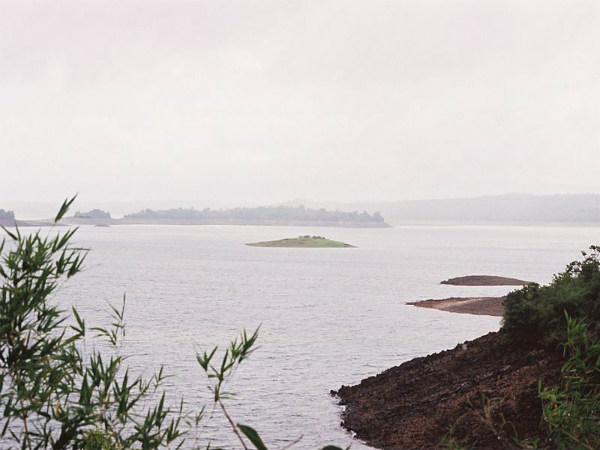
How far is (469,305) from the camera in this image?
58.0m

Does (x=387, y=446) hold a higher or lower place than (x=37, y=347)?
lower

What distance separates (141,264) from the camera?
127m

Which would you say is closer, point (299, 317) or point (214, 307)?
point (299, 317)

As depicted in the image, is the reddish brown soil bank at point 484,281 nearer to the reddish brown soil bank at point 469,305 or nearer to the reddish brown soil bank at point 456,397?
the reddish brown soil bank at point 469,305

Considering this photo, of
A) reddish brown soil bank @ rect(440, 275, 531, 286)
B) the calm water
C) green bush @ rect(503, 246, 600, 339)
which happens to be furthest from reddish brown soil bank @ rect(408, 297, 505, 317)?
green bush @ rect(503, 246, 600, 339)

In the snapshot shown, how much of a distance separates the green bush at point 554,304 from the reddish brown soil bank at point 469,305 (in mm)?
30847


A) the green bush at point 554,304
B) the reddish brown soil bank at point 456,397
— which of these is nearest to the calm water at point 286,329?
Result: the reddish brown soil bank at point 456,397

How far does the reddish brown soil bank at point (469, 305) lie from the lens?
2183 inches

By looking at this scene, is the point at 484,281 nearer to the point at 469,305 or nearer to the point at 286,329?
the point at 469,305

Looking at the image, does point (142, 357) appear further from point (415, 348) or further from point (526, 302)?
point (526, 302)

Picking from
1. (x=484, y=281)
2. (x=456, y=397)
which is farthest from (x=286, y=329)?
(x=484, y=281)

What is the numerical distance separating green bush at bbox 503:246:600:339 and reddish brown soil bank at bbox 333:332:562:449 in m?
0.64

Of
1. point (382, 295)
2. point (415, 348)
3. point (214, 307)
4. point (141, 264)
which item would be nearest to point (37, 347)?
point (415, 348)

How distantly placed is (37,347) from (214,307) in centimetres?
5206
